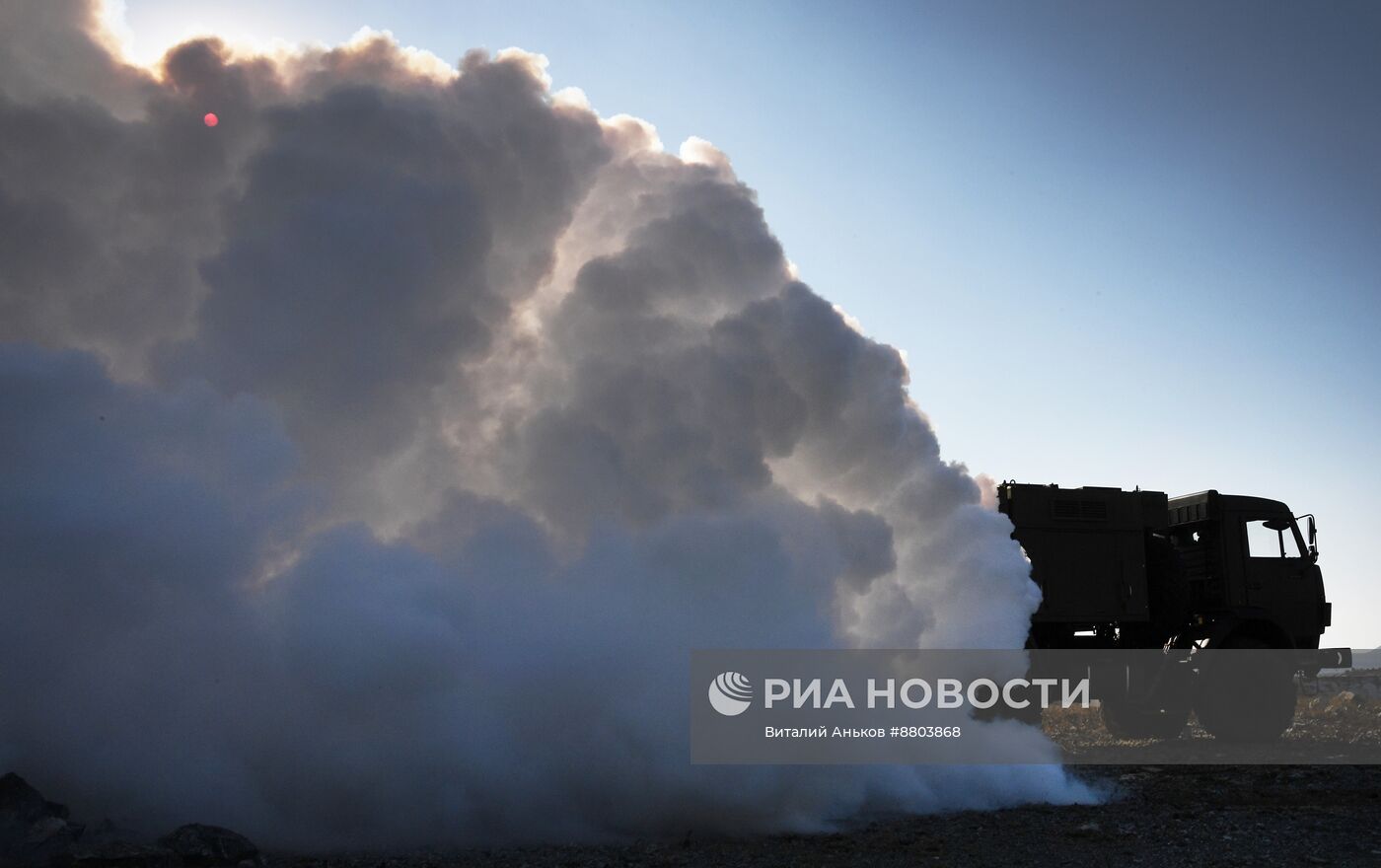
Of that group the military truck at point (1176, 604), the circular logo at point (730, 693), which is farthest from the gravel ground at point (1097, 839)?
the military truck at point (1176, 604)

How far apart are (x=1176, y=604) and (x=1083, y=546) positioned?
2.30m

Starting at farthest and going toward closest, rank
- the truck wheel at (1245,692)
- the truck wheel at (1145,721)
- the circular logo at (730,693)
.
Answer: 1. the truck wheel at (1145,721)
2. the truck wheel at (1245,692)
3. the circular logo at (730,693)

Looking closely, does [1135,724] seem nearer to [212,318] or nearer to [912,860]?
[912,860]

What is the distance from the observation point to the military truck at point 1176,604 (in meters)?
19.1

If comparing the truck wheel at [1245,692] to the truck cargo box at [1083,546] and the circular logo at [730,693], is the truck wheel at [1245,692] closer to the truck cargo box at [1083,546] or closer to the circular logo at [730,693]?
the truck cargo box at [1083,546]

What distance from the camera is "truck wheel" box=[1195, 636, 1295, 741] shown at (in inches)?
777

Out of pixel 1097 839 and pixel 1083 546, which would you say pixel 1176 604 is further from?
pixel 1097 839

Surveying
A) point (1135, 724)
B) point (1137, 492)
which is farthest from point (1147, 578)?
point (1135, 724)

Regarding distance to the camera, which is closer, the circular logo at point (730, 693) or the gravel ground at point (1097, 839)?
the gravel ground at point (1097, 839)

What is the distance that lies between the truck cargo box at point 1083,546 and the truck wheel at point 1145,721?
6.65 feet

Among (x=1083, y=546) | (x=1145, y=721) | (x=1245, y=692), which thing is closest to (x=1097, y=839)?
(x=1083, y=546)

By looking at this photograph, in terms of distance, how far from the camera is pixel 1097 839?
11.2 m

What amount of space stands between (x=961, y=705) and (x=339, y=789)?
8.19 meters

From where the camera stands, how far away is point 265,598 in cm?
1225
